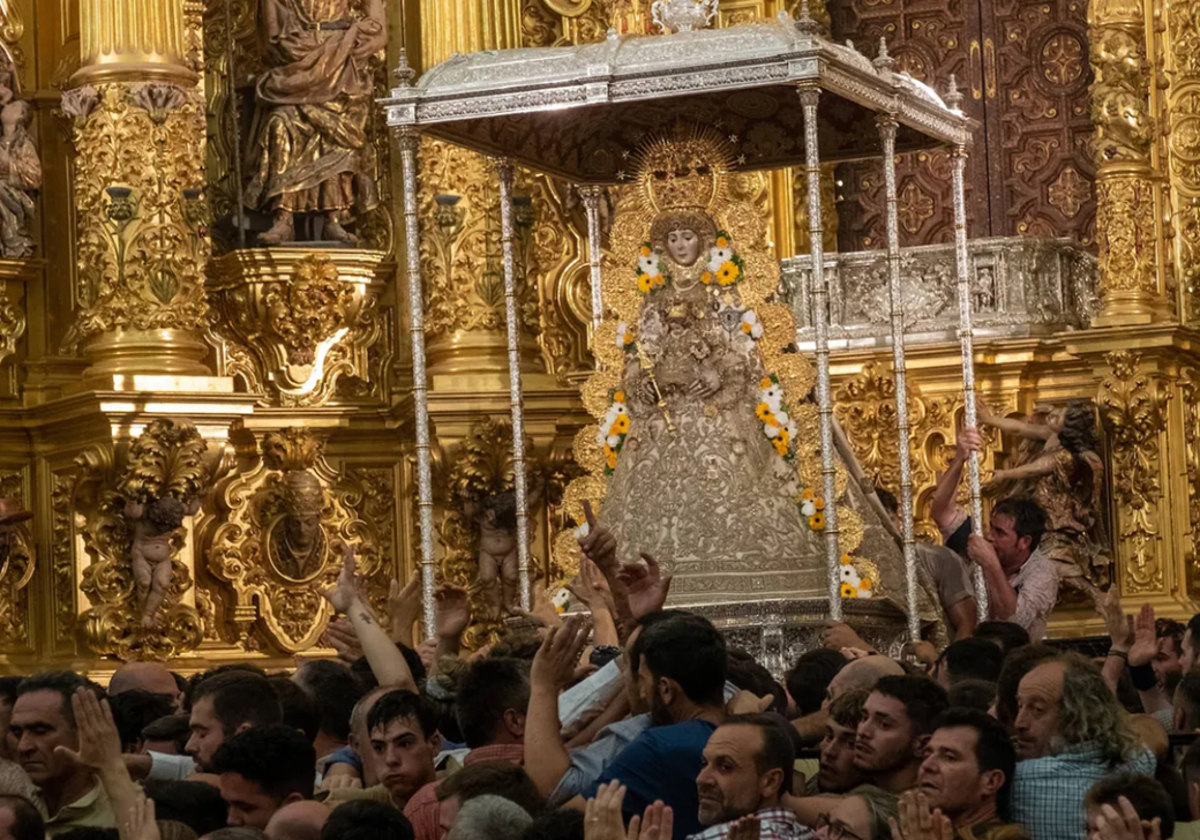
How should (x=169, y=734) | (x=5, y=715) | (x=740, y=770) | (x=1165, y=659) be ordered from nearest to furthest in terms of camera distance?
(x=740, y=770) < (x=5, y=715) < (x=169, y=734) < (x=1165, y=659)

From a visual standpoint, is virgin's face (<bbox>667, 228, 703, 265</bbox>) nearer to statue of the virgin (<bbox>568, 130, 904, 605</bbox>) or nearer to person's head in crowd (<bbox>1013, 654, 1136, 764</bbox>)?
statue of the virgin (<bbox>568, 130, 904, 605</bbox>)

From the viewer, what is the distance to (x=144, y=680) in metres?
10.2

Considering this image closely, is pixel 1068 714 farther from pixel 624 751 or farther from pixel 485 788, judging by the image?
pixel 485 788

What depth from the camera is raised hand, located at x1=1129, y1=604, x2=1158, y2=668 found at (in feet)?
32.8

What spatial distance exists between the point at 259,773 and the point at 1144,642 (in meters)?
4.47

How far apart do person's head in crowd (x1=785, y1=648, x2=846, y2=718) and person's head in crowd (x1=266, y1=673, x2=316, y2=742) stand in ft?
5.24

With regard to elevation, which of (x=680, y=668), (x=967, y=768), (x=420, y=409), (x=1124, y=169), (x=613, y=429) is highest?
(x=1124, y=169)

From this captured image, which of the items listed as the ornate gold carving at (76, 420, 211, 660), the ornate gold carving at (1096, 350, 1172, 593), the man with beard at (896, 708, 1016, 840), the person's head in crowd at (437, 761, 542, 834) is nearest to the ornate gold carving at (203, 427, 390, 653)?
the ornate gold carving at (76, 420, 211, 660)

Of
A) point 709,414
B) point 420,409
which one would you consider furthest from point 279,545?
point 709,414

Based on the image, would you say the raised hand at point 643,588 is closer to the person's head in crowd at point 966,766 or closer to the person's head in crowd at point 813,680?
Result: the person's head in crowd at point 813,680

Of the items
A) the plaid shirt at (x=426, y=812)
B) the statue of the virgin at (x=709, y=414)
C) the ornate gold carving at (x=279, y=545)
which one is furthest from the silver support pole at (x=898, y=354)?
the plaid shirt at (x=426, y=812)

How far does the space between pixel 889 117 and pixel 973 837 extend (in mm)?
7747

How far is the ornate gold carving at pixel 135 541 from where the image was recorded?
1493 cm

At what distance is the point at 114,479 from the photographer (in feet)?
49.7
